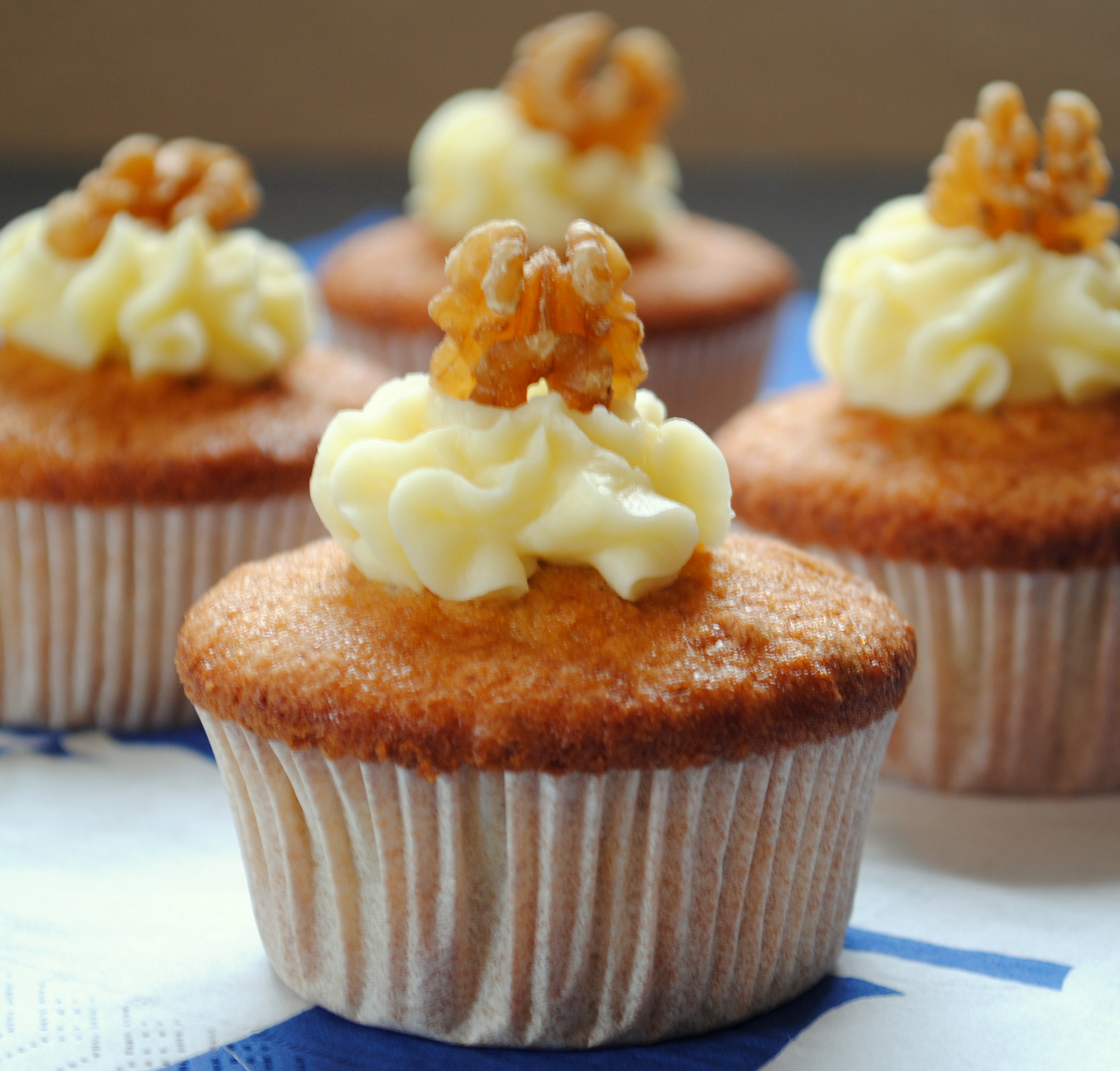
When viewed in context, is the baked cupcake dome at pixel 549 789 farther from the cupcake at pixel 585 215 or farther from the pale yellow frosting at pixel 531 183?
the pale yellow frosting at pixel 531 183

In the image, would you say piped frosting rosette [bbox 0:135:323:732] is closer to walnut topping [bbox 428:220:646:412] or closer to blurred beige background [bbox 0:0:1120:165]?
walnut topping [bbox 428:220:646:412]

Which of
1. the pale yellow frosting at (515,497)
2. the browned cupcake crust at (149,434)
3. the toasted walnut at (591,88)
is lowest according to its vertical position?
the browned cupcake crust at (149,434)

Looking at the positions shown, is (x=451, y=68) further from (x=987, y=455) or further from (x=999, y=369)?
(x=987, y=455)

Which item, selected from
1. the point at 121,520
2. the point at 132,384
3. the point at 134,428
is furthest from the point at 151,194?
the point at 121,520

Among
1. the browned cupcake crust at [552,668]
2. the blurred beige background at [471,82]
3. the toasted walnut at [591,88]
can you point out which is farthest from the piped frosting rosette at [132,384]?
the blurred beige background at [471,82]

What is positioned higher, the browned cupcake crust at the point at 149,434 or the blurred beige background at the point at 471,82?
the blurred beige background at the point at 471,82

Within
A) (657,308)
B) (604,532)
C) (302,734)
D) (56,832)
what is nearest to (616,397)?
(604,532)

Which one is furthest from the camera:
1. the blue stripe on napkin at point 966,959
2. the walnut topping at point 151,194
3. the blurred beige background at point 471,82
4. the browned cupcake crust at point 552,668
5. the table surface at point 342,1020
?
the blurred beige background at point 471,82
